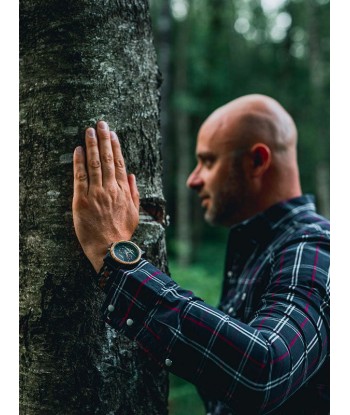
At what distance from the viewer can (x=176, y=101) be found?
16.3m

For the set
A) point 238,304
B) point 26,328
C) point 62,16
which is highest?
point 62,16

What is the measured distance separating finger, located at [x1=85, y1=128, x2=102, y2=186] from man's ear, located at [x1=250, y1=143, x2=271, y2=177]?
1.18 m

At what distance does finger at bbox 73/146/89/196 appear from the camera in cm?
145

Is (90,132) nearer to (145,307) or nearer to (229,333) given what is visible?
(145,307)

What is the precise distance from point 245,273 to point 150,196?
868 mm

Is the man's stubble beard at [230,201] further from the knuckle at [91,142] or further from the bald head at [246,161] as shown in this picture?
the knuckle at [91,142]

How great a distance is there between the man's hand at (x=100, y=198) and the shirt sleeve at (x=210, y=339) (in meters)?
0.11

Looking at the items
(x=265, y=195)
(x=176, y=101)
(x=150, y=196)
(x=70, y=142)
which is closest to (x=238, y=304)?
(x=265, y=195)

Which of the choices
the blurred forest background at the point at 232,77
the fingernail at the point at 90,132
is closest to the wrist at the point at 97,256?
the fingernail at the point at 90,132

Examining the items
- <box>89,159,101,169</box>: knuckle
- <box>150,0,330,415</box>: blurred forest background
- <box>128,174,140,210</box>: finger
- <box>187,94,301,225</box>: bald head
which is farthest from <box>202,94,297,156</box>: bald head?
<box>150,0,330,415</box>: blurred forest background

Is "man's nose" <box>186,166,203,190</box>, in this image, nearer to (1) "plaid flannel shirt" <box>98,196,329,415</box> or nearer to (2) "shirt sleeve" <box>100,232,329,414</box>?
(1) "plaid flannel shirt" <box>98,196,329,415</box>

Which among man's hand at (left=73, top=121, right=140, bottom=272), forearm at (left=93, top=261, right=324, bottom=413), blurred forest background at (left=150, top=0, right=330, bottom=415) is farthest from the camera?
blurred forest background at (left=150, top=0, right=330, bottom=415)

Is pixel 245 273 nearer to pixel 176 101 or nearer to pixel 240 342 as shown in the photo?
pixel 240 342

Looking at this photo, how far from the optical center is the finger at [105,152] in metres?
1.46
